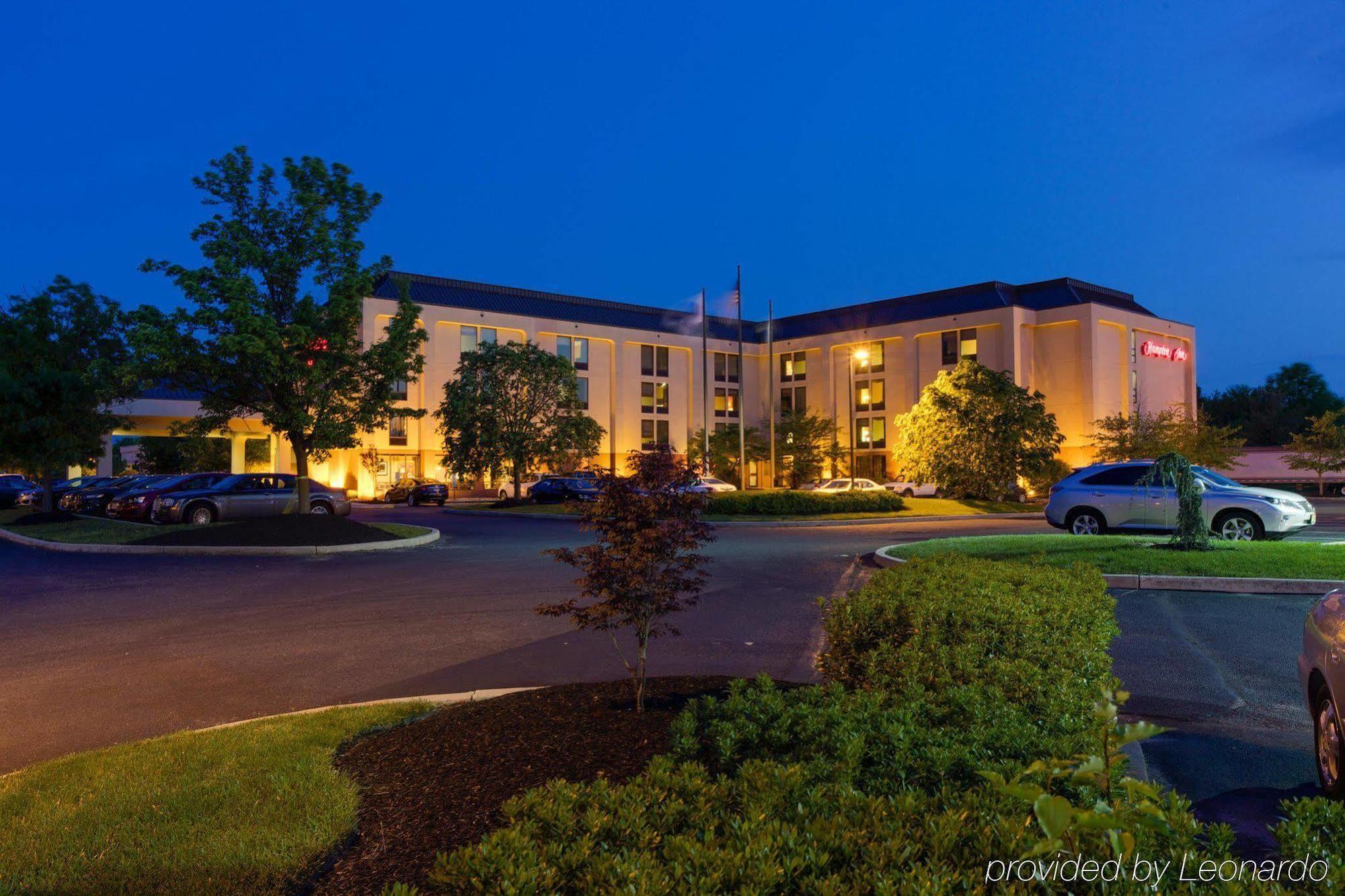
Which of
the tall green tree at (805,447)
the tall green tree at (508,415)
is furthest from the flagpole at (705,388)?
the tall green tree at (508,415)

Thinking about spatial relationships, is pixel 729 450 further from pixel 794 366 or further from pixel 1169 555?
pixel 1169 555

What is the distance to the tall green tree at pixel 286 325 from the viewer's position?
21031 millimetres

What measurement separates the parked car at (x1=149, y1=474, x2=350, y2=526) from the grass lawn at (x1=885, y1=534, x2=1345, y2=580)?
59.2 feet

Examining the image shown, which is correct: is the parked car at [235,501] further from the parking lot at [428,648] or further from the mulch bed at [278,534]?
the parking lot at [428,648]

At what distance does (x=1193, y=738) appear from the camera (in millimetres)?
5945

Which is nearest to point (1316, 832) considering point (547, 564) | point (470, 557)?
point (547, 564)

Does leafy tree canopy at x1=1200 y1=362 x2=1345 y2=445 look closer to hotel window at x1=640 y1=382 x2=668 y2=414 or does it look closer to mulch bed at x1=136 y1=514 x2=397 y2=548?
hotel window at x1=640 y1=382 x2=668 y2=414

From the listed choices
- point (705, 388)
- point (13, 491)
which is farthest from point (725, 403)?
point (13, 491)

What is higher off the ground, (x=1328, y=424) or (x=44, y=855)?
(x=1328, y=424)

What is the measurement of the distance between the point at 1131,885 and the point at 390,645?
8375mm

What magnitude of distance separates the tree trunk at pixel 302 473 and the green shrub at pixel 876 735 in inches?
782

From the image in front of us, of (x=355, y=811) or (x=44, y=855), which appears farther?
(x=355, y=811)

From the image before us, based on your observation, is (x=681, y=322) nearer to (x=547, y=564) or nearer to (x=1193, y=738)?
(x=547, y=564)

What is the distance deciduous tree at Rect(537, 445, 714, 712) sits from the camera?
5930 mm
